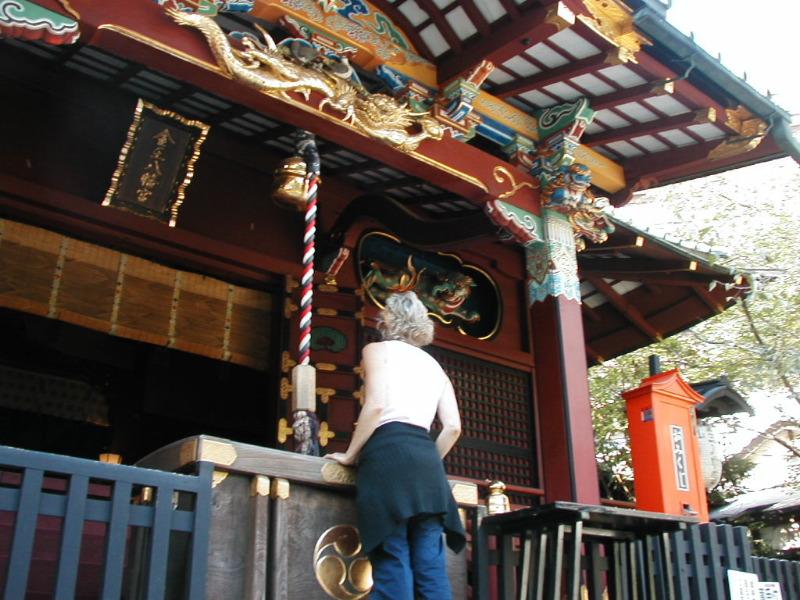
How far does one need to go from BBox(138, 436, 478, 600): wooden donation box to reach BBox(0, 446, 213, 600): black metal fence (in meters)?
0.14

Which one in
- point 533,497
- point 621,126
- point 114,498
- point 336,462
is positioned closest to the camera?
point 114,498

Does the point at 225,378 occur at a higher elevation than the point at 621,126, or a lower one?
lower

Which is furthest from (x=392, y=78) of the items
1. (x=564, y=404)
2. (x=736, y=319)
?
(x=736, y=319)

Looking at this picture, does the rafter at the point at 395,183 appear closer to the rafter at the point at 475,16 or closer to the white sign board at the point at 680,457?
Answer: the rafter at the point at 475,16

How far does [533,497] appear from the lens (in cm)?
816

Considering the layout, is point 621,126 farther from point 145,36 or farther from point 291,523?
point 291,523

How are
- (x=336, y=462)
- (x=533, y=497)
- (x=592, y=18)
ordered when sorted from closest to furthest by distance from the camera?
(x=336, y=462)
(x=592, y=18)
(x=533, y=497)

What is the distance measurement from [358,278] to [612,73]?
2.77 m

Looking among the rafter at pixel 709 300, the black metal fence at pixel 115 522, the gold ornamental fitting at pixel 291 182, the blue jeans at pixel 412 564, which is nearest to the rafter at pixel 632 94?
the gold ornamental fitting at pixel 291 182

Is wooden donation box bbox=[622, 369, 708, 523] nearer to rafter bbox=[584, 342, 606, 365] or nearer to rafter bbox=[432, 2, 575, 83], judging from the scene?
rafter bbox=[432, 2, 575, 83]

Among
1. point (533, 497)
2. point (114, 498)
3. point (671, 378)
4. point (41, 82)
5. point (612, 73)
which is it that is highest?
point (612, 73)

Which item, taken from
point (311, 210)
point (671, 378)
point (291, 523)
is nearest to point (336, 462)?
point (291, 523)

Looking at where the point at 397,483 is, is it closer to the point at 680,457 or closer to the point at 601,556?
the point at 601,556

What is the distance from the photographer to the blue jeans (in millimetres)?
3379
